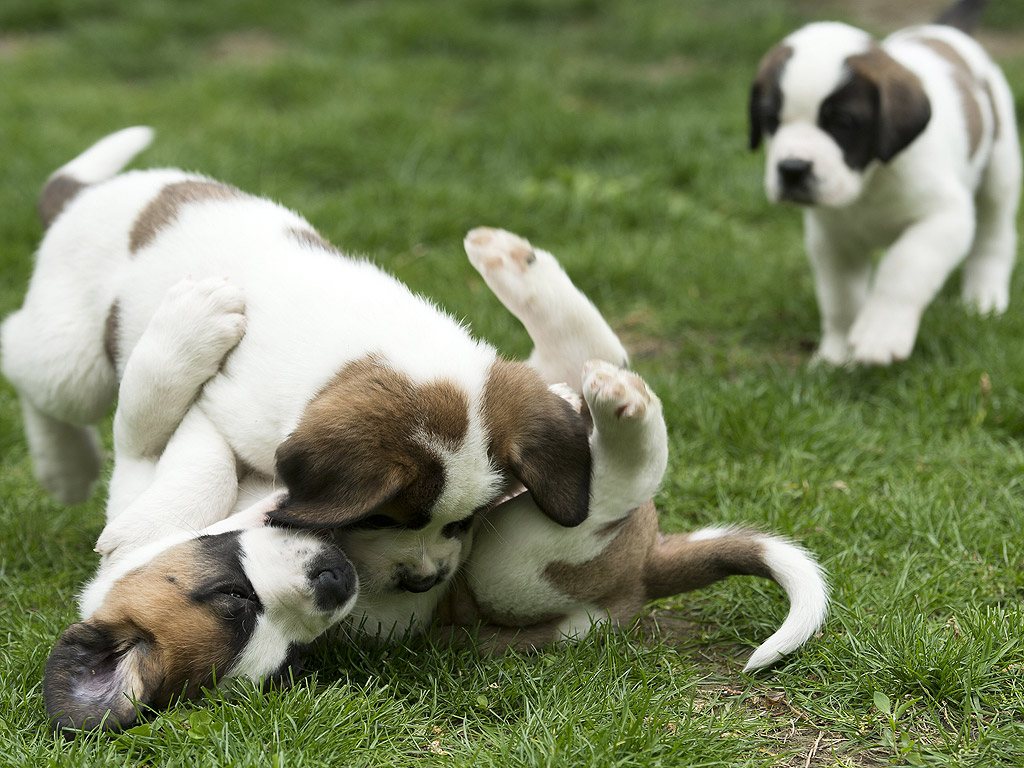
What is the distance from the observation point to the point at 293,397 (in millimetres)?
3117

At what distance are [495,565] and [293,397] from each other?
29.4 inches

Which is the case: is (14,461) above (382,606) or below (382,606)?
below

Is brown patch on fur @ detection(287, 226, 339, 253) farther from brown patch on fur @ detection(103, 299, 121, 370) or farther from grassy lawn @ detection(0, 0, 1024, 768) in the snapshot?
grassy lawn @ detection(0, 0, 1024, 768)

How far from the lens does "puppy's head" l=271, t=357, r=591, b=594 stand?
2.77 metres

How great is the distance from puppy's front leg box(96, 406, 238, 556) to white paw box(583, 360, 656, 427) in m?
1.02

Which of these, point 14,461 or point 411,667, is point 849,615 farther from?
point 14,461

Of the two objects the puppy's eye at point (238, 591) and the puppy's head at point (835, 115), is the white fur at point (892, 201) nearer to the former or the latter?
the puppy's head at point (835, 115)

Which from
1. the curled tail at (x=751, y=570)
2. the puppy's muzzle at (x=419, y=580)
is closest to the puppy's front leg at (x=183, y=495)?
the puppy's muzzle at (x=419, y=580)

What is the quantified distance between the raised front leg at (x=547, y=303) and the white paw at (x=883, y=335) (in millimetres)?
1710

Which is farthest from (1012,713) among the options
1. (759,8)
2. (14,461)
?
(759,8)

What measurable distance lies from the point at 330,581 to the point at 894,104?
3431 millimetres

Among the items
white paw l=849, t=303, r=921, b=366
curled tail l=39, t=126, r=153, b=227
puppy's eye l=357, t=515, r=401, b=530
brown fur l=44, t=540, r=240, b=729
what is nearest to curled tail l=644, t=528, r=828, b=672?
puppy's eye l=357, t=515, r=401, b=530

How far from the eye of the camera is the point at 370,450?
9.12 ft

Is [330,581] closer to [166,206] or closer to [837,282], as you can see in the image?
[166,206]
